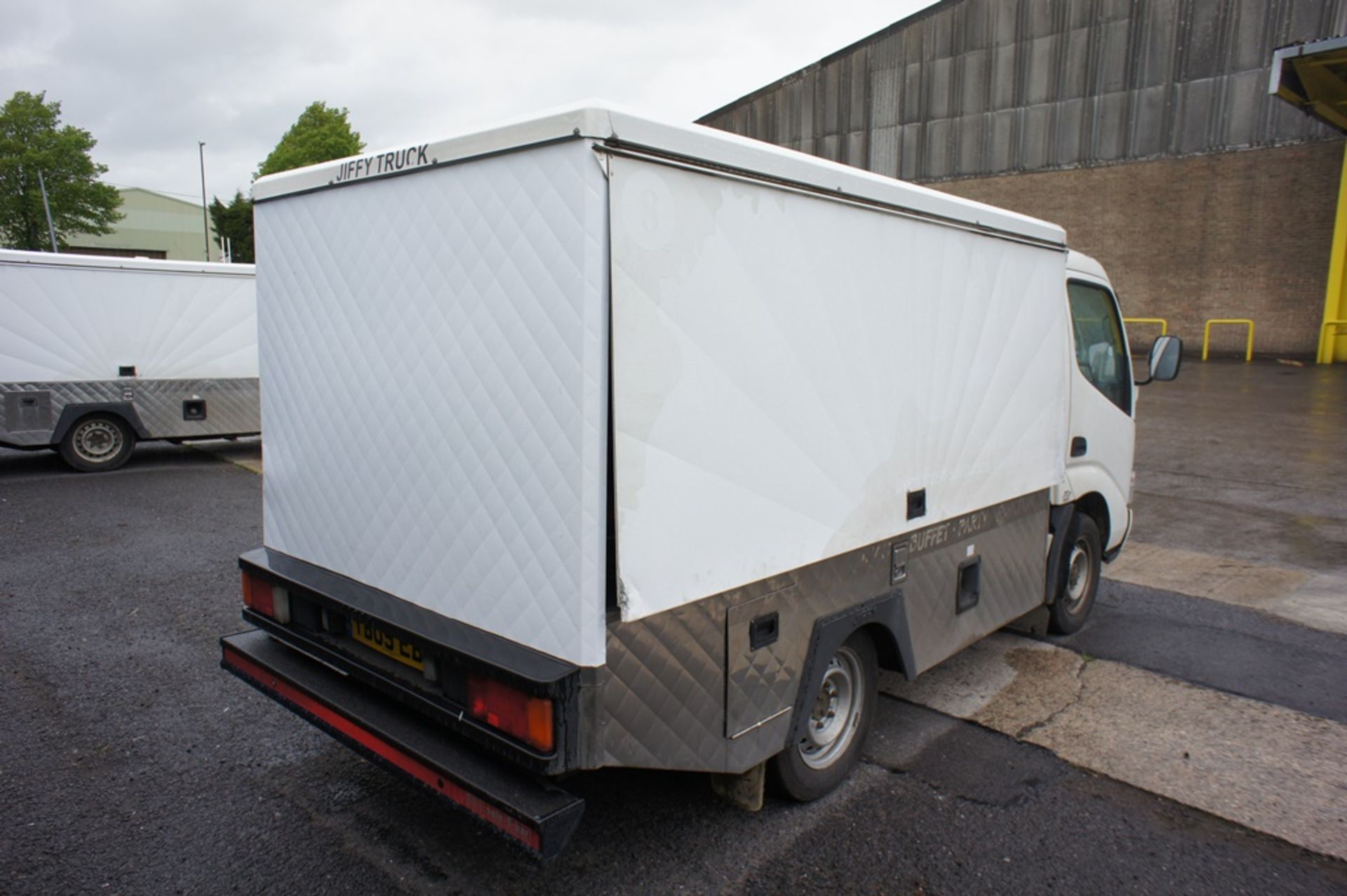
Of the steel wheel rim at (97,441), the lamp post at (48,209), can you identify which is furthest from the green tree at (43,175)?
the steel wheel rim at (97,441)

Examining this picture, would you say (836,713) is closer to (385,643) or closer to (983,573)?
(983,573)

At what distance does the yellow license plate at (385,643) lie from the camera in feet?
9.91

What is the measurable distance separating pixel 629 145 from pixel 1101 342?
13.4 feet

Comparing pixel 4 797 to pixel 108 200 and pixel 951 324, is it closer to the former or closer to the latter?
pixel 951 324

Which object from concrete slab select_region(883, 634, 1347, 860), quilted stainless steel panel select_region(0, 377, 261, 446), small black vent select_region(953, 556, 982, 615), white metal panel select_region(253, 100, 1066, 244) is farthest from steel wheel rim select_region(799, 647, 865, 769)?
quilted stainless steel panel select_region(0, 377, 261, 446)

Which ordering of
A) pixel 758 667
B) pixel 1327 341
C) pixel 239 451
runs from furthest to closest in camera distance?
pixel 1327 341 → pixel 239 451 → pixel 758 667

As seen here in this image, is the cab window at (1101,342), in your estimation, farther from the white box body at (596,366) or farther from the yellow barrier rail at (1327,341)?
the yellow barrier rail at (1327,341)

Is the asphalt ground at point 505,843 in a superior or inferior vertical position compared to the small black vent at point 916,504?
inferior

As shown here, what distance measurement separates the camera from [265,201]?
3.62m

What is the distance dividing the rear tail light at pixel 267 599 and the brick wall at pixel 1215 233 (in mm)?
24840

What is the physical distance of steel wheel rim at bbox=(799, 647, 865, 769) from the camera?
11.9 feet

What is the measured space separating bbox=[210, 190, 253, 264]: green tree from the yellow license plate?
56.6m

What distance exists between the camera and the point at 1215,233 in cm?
2306

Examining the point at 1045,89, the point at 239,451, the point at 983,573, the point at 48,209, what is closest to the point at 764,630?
the point at 983,573
